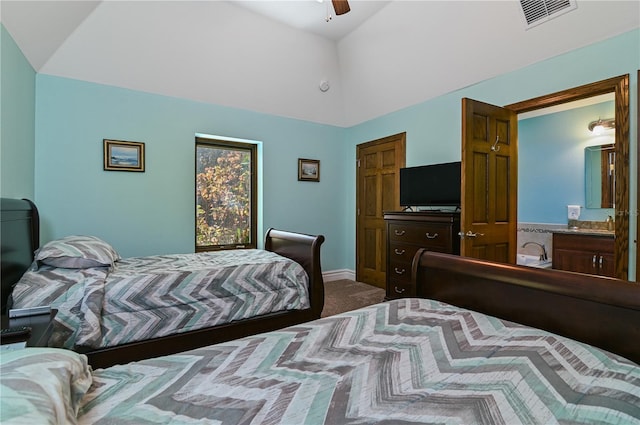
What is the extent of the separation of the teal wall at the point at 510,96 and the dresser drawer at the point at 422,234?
2.96 ft

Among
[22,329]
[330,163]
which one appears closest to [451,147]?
[330,163]

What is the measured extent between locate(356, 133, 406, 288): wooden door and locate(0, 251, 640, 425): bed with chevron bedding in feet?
9.02

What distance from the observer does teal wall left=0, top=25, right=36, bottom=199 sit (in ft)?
7.12

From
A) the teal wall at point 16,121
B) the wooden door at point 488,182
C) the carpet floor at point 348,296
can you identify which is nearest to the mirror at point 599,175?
the wooden door at point 488,182

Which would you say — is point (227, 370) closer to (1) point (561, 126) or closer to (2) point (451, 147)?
(2) point (451, 147)

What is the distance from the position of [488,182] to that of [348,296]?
2122 millimetres

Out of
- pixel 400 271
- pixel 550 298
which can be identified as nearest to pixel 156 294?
pixel 550 298

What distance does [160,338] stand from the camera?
6.82ft

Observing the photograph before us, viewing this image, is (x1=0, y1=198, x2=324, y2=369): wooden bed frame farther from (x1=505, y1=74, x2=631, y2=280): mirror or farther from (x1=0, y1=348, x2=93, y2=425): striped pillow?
(x1=505, y1=74, x2=631, y2=280): mirror

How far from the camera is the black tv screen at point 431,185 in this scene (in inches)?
127

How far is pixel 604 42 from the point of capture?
2363mm

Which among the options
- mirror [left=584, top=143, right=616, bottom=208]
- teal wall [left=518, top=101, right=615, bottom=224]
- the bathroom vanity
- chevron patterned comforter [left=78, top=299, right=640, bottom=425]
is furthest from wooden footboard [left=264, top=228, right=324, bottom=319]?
mirror [left=584, top=143, right=616, bottom=208]

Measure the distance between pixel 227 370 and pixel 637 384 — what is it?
1.19 metres

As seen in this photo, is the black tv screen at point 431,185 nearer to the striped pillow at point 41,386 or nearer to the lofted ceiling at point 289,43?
the lofted ceiling at point 289,43
